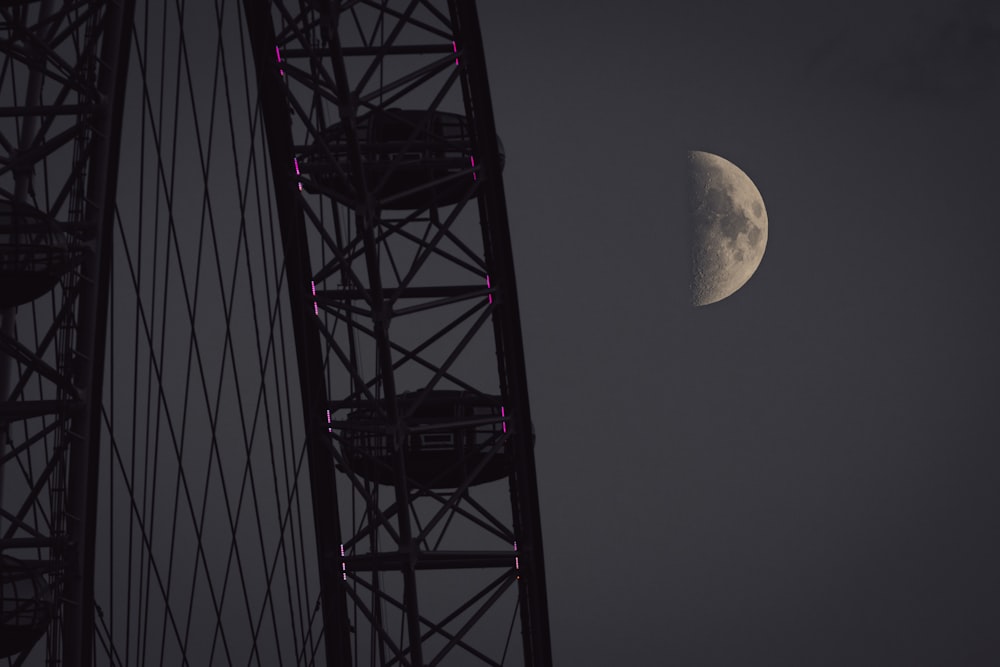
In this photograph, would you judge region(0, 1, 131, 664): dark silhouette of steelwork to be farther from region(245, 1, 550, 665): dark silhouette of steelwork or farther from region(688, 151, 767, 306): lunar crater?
region(688, 151, 767, 306): lunar crater

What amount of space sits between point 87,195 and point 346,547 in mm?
8562

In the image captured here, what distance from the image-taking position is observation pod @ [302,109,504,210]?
22.4 metres

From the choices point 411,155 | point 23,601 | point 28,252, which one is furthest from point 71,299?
point 411,155

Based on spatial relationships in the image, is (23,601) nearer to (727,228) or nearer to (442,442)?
(442,442)

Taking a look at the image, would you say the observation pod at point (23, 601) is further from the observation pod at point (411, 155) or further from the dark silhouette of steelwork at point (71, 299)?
the observation pod at point (411, 155)

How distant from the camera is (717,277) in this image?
5219 cm

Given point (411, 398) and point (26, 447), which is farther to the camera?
point (411, 398)

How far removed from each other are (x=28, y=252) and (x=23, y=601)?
15.1 ft

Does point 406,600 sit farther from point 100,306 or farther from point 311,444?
point 100,306

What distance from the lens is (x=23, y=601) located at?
18.9 meters

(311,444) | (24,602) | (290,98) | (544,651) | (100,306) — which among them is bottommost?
(544,651)

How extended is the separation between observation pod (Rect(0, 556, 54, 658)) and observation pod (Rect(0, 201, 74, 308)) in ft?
12.0

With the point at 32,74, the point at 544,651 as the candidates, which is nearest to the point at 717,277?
the point at 544,651

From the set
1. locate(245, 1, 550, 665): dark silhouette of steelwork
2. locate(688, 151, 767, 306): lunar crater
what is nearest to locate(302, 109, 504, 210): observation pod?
locate(245, 1, 550, 665): dark silhouette of steelwork
